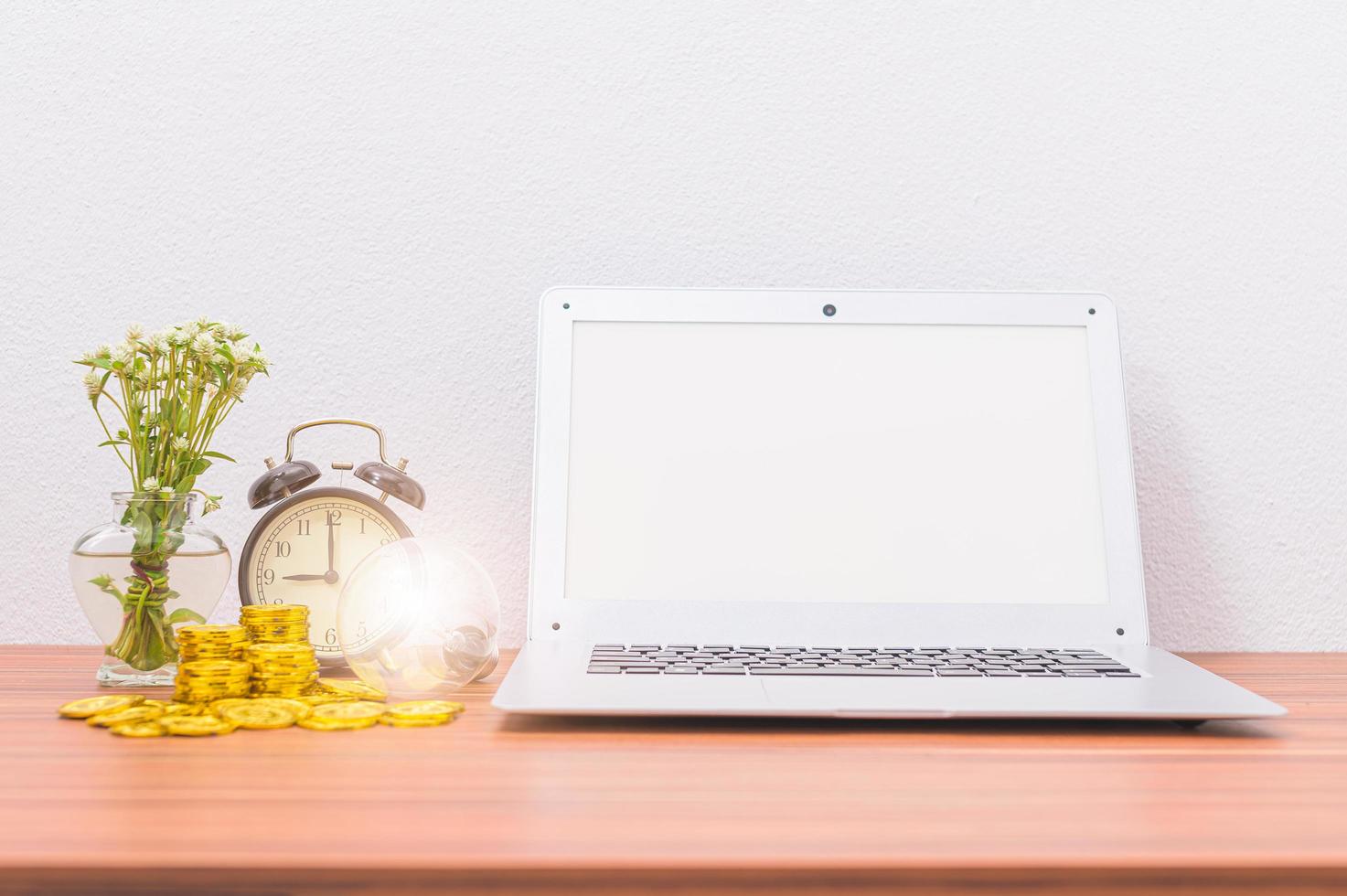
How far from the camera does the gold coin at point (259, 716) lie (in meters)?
0.59

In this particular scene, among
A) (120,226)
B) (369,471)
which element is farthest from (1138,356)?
(120,226)

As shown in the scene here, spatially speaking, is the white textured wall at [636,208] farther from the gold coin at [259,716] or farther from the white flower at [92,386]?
the gold coin at [259,716]

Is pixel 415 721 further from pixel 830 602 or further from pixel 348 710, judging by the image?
pixel 830 602

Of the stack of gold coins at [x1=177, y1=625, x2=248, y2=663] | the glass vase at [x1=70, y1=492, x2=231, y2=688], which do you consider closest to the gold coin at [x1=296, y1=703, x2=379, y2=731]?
the stack of gold coins at [x1=177, y1=625, x2=248, y2=663]

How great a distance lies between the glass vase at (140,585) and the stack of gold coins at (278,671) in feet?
0.36

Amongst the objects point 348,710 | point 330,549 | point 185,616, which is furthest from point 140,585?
point 348,710

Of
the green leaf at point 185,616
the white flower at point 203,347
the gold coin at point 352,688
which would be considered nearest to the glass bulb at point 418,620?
the gold coin at point 352,688

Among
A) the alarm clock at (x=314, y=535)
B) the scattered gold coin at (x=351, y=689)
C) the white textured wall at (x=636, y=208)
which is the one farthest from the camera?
the white textured wall at (x=636, y=208)

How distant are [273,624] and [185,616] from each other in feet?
0.26

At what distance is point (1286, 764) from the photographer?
1.70 ft

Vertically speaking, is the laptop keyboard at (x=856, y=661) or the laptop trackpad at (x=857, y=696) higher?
the laptop keyboard at (x=856, y=661)

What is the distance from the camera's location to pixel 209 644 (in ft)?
2.16

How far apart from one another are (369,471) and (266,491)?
92 millimetres

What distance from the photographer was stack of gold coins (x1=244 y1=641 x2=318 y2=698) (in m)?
0.67
